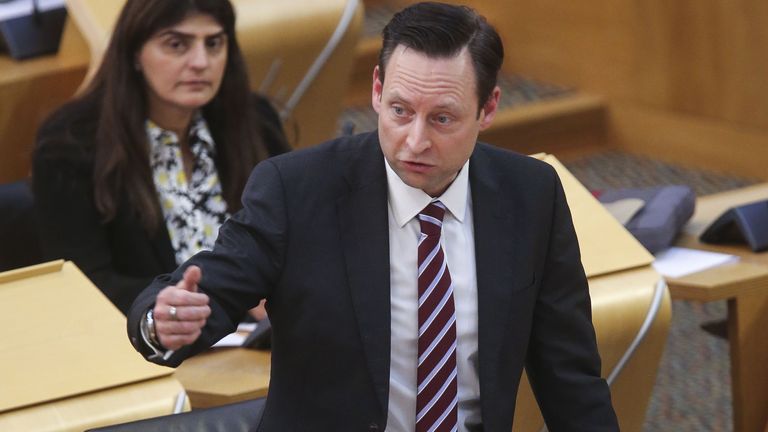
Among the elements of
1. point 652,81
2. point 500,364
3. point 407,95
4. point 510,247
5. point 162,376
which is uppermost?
point 407,95

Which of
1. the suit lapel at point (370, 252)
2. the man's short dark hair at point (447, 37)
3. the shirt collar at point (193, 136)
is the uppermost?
the man's short dark hair at point (447, 37)

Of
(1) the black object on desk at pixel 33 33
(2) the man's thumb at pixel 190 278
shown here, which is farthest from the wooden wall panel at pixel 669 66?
(2) the man's thumb at pixel 190 278

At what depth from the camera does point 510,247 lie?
5.87 ft

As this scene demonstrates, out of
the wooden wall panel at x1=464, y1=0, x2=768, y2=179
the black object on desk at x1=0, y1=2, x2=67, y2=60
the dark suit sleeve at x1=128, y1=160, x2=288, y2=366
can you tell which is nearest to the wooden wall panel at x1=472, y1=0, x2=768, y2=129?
the wooden wall panel at x1=464, y1=0, x2=768, y2=179

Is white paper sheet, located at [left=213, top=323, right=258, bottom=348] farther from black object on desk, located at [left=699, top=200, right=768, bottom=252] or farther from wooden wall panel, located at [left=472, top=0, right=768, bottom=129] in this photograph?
wooden wall panel, located at [left=472, top=0, right=768, bottom=129]

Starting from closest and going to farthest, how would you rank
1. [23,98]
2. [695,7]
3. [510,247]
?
[510,247] → [23,98] → [695,7]

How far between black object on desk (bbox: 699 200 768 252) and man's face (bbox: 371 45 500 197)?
131 centimetres

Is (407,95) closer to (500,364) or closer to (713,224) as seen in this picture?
(500,364)

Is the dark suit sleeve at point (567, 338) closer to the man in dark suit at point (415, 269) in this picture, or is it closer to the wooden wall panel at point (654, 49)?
the man in dark suit at point (415, 269)

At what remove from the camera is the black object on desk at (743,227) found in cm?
288

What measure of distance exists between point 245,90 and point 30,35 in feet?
3.61

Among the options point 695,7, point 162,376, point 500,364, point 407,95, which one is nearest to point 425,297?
point 500,364

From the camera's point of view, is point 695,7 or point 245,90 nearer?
point 245,90

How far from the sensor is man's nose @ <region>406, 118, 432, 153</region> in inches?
65.8
